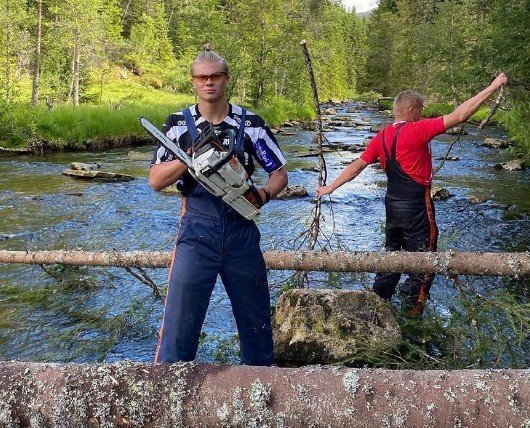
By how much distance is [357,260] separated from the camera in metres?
4.91

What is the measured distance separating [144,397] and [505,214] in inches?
380

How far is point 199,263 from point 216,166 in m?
0.64

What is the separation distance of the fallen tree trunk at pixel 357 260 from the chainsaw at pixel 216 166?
7.19ft

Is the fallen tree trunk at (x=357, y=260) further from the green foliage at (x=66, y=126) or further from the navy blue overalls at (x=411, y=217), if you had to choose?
the green foliage at (x=66, y=126)

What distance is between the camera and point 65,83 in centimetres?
3644

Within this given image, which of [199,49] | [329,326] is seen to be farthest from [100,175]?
[199,49]

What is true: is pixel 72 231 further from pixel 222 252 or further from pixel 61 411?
pixel 61 411

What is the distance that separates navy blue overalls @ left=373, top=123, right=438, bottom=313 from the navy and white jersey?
220cm

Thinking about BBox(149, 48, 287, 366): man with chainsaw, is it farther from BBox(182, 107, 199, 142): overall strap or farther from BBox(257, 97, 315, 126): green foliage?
BBox(257, 97, 315, 126): green foliage

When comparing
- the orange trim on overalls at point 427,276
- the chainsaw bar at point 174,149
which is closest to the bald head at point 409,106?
the orange trim on overalls at point 427,276

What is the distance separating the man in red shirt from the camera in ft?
16.6

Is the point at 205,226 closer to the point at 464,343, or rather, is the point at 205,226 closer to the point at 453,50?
the point at 464,343

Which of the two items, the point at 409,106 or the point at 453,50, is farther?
the point at 453,50

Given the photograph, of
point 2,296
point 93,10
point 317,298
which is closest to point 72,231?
point 2,296
